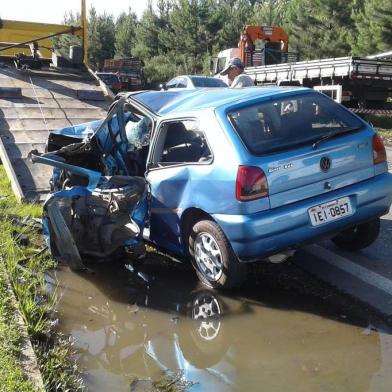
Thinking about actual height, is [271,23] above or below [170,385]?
above

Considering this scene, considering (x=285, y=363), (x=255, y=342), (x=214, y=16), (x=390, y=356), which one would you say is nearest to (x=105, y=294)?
(x=255, y=342)

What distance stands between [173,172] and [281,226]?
3.73 feet

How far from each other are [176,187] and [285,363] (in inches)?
72.6

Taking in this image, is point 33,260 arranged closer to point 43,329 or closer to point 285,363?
point 43,329

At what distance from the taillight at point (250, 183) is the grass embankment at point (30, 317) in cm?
164

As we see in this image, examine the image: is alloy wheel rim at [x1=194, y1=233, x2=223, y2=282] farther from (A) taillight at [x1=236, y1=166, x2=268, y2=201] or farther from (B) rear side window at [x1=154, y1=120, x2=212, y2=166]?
(B) rear side window at [x1=154, y1=120, x2=212, y2=166]

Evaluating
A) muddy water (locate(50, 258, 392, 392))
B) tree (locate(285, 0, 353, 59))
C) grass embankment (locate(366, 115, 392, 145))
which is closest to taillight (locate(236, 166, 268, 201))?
muddy water (locate(50, 258, 392, 392))

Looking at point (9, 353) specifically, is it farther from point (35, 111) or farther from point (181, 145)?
point (35, 111)

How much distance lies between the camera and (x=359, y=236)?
5.14 m

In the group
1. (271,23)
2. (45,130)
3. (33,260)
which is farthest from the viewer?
(271,23)

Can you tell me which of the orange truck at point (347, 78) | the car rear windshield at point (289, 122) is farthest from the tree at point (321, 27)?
the car rear windshield at point (289, 122)

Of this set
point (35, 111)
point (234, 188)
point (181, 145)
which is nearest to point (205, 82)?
point (35, 111)

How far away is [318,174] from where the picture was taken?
14.0 feet

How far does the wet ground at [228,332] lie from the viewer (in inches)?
130
